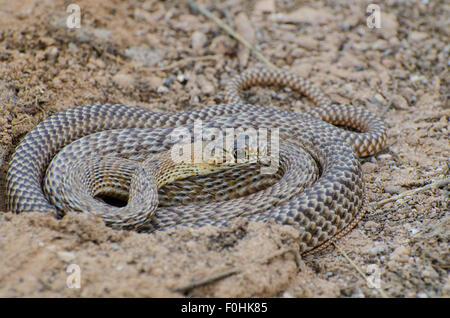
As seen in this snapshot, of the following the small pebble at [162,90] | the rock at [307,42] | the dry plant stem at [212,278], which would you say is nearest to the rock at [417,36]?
the rock at [307,42]

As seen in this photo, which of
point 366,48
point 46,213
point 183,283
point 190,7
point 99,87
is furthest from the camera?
point 190,7

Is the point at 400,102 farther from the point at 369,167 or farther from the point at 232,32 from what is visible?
the point at 232,32

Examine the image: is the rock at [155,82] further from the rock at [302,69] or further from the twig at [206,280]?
the twig at [206,280]

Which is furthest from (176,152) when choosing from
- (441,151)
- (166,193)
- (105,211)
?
(441,151)

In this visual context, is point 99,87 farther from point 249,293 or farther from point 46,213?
point 249,293

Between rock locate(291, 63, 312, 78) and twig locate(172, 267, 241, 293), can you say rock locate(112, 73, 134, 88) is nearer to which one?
rock locate(291, 63, 312, 78)

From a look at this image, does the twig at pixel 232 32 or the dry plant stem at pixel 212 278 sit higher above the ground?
the twig at pixel 232 32
